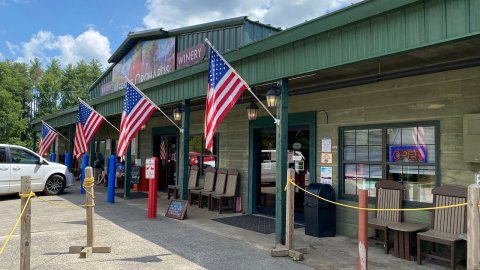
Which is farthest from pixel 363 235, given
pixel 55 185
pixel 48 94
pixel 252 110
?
pixel 48 94

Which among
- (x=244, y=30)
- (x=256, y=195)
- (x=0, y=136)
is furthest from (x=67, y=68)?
(x=256, y=195)

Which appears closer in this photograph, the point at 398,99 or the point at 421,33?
the point at 421,33

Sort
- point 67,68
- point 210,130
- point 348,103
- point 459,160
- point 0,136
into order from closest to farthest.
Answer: point 459,160 → point 210,130 → point 348,103 → point 0,136 → point 67,68

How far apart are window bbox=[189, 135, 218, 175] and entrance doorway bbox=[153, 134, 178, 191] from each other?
1678mm

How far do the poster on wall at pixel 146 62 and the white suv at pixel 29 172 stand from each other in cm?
512

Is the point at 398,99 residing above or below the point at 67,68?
below

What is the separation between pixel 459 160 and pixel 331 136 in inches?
95.7

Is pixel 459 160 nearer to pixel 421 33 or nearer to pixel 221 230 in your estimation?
pixel 421 33

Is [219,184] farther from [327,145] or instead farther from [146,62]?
[146,62]

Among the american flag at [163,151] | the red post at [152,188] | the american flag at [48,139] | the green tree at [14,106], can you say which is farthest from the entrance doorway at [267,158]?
the green tree at [14,106]

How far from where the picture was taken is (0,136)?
1351 inches

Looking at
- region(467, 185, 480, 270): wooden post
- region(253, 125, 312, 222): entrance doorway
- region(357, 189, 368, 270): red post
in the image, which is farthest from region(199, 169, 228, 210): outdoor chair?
region(467, 185, 480, 270): wooden post

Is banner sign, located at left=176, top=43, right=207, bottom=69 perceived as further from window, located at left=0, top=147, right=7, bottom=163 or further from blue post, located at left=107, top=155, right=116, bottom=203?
window, located at left=0, top=147, right=7, bottom=163

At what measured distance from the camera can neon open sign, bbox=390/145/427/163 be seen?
6401 mm
